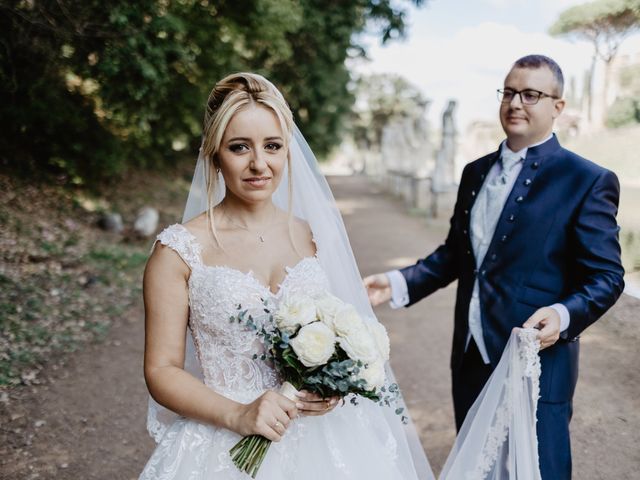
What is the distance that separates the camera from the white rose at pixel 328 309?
1782 millimetres

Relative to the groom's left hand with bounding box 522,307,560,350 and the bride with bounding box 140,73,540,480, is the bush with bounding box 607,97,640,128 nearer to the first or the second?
the groom's left hand with bounding box 522,307,560,350

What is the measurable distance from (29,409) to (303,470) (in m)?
3.75

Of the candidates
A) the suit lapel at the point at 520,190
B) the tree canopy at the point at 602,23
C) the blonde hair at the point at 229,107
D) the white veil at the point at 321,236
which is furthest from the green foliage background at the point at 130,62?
the suit lapel at the point at 520,190

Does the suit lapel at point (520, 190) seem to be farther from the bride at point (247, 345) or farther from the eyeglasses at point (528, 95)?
the bride at point (247, 345)

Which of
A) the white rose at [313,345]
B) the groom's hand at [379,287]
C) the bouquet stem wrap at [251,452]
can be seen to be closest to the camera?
the white rose at [313,345]

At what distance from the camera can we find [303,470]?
2010 millimetres

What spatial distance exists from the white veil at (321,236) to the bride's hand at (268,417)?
70 cm

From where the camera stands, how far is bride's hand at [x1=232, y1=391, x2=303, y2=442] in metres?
1.77

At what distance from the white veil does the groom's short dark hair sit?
1.14 m

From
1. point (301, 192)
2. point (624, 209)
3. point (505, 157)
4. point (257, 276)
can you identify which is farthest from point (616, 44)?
point (257, 276)

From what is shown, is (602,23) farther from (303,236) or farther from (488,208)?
(303,236)

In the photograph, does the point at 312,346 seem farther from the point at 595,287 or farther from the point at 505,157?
the point at 505,157

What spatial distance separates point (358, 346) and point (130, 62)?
755 centimetres

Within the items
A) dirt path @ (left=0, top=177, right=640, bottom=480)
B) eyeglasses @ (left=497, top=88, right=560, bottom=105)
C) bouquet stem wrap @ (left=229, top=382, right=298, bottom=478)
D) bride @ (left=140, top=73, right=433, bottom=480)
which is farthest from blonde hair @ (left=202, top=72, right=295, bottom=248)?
dirt path @ (left=0, top=177, right=640, bottom=480)
